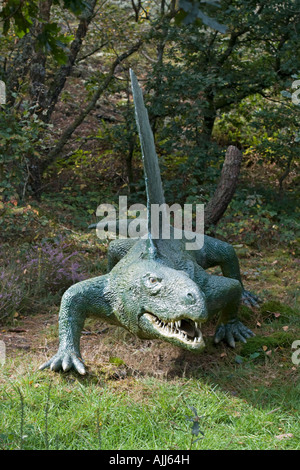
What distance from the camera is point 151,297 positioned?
3.26 metres

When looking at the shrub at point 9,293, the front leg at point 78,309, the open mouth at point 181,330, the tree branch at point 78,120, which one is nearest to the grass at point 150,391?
the shrub at point 9,293

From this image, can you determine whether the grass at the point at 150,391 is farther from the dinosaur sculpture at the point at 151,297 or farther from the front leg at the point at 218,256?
the front leg at the point at 218,256

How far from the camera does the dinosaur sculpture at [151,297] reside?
309cm

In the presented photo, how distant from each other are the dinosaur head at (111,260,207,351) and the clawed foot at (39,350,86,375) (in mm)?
427

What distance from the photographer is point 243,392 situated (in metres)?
3.46

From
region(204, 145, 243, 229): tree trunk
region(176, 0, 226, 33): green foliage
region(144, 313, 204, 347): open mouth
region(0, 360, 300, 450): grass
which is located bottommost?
region(0, 360, 300, 450): grass

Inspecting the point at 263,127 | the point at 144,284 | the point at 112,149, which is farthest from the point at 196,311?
the point at 112,149

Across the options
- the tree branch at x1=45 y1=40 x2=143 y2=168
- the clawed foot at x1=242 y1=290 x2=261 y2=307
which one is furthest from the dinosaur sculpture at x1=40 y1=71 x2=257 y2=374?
the tree branch at x1=45 y1=40 x2=143 y2=168

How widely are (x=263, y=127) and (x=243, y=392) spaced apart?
255 inches

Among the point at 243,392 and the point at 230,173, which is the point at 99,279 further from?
the point at 230,173

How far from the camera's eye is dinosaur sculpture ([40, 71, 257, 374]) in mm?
3086

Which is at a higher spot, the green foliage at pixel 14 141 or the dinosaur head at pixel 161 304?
the green foliage at pixel 14 141

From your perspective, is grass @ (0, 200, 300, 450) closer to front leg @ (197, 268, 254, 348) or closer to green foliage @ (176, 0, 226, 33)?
front leg @ (197, 268, 254, 348)

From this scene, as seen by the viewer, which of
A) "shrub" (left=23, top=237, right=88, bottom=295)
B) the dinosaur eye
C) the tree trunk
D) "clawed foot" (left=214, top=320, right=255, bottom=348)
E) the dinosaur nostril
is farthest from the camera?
the tree trunk
